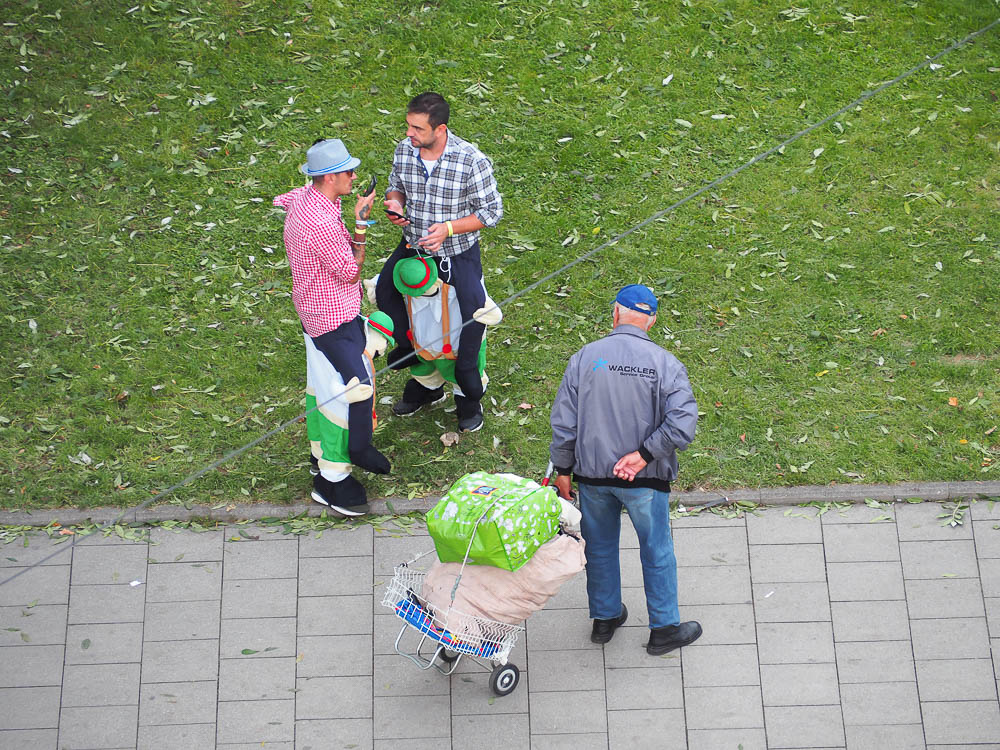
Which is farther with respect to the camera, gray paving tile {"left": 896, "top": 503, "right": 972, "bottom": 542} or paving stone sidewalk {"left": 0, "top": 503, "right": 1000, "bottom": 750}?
gray paving tile {"left": 896, "top": 503, "right": 972, "bottom": 542}

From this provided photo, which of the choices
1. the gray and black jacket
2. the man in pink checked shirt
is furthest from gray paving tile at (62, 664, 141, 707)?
the gray and black jacket

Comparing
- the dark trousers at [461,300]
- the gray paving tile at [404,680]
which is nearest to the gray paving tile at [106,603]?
the gray paving tile at [404,680]

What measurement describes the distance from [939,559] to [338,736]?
12.0ft

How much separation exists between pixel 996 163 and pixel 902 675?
15.4 ft

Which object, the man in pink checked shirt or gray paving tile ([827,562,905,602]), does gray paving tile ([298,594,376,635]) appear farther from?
gray paving tile ([827,562,905,602])

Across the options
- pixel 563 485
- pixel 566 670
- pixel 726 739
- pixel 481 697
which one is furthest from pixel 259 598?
pixel 726 739

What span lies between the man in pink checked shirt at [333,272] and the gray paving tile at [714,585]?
1971 mm

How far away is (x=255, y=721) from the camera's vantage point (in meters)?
5.80

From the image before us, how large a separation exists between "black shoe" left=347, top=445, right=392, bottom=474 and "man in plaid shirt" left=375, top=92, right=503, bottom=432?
75cm

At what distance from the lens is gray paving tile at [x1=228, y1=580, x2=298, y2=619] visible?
6246 millimetres

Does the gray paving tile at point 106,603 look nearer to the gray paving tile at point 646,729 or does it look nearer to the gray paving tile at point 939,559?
the gray paving tile at point 646,729

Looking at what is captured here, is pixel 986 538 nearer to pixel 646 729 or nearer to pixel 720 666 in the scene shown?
pixel 720 666

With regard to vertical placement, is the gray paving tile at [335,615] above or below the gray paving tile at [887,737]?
below

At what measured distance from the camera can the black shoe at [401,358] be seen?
693 cm
